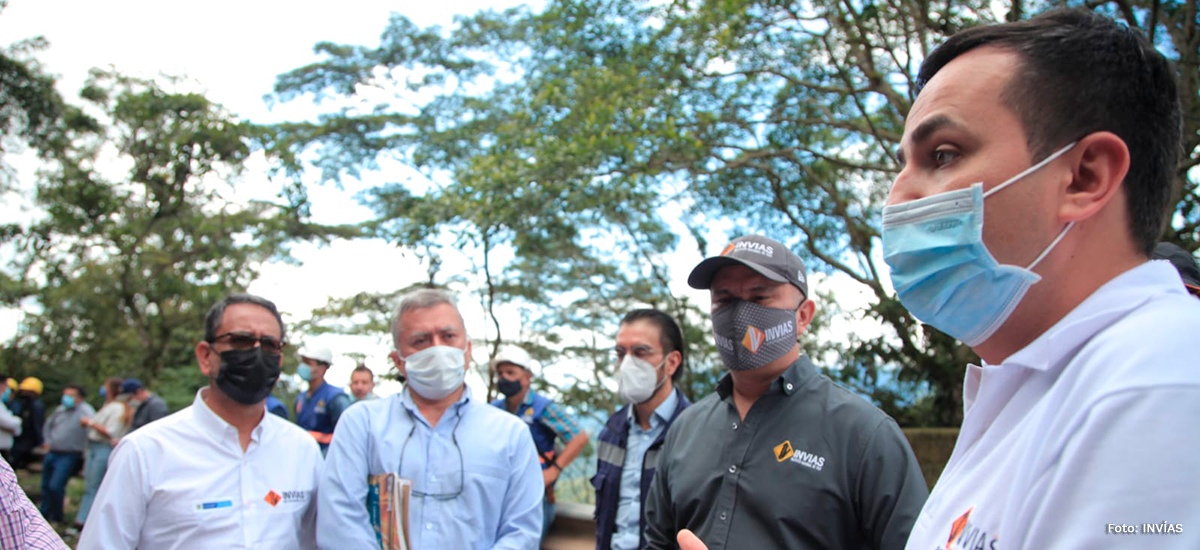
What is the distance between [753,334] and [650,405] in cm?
Result: 193

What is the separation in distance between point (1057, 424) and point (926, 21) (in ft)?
23.8

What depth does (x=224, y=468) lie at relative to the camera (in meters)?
3.18

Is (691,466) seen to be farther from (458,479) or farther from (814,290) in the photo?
(814,290)

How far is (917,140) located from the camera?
4.16ft

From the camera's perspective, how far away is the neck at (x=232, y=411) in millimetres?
3385

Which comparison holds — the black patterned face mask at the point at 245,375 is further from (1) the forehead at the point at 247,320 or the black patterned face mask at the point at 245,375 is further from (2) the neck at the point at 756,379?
(2) the neck at the point at 756,379

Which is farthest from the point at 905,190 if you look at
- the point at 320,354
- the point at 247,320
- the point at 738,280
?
the point at 320,354

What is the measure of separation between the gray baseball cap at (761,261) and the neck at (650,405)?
5.74ft

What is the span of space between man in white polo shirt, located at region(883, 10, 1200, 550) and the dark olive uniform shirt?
1.04m

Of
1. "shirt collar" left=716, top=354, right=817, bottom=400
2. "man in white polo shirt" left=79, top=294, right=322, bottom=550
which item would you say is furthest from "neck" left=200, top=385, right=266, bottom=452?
"shirt collar" left=716, top=354, right=817, bottom=400

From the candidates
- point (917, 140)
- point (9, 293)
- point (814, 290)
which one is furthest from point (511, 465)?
point (9, 293)

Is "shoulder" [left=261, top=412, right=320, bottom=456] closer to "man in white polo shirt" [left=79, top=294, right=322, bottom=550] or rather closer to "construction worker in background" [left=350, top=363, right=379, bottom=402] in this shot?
"man in white polo shirt" [left=79, top=294, right=322, bottom=550]

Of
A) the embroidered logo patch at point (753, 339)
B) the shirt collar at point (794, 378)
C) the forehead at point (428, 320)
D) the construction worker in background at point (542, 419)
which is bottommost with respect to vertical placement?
the construction worker in background at point (542, 419)

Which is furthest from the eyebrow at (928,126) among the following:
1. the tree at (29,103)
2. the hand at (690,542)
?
the tree at (29,103)
